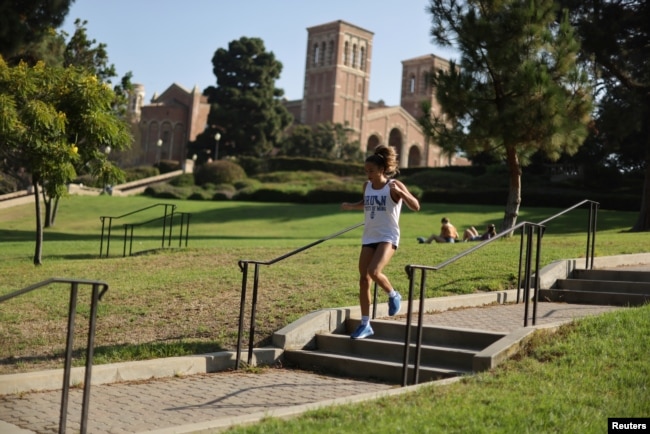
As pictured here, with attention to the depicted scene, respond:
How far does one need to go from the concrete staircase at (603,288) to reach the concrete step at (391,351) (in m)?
2.95

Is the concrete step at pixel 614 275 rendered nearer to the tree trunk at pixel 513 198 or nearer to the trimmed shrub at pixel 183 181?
the tree trunk at pixel 513 198

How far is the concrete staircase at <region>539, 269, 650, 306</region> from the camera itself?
861 centimetres

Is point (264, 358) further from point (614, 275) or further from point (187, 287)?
point (614, 275)

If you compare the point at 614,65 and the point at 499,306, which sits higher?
the point at 614,65

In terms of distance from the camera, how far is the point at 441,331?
6.86 metres

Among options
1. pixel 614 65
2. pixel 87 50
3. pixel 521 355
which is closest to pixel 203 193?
pixel 87 50

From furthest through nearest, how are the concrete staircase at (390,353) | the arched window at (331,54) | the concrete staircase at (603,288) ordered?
the arched window at (331,54) < the concrete staircase at (603,288) < the concrete staircase at (390,353)

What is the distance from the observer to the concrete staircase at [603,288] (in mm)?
8609

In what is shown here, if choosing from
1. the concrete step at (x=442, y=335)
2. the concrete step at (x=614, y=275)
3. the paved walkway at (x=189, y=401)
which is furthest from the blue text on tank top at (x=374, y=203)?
the concrete step at (x=614, y=275)

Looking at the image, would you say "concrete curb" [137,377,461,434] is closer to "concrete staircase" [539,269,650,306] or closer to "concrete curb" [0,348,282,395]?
"concrete curb" [0,348,282,395]

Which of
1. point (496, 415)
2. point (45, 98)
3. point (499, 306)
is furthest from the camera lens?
point (45, 98)

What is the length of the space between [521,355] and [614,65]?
17.1 metres

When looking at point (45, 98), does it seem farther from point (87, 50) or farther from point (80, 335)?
point (87, 50)

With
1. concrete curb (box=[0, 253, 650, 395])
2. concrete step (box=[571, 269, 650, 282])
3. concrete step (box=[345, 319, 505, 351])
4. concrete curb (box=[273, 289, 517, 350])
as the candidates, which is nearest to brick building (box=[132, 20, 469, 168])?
concrete step (box=[571, 269, 650, 282])
